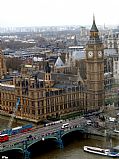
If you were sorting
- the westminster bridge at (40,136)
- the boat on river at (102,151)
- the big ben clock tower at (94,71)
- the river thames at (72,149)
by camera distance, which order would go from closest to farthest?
the boat on river at (102,151) < the westminster bridge at (40,136) < the river thames at (72,149) < the big ben clock tower at (94,71)

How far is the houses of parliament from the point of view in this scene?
2248 inches

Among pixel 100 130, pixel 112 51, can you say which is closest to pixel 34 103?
pixel 100 130

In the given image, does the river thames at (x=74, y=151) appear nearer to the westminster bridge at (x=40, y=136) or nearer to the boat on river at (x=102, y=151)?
the boat on river at (x=102, y=151)

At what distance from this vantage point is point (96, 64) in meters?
59.3

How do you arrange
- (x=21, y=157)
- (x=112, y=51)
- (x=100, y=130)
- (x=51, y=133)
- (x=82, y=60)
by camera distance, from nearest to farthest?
(x=21, y=157) < (x=51, y=133) < (x=100, y=130) < (x=82, y=60) < (x=112, y=51)

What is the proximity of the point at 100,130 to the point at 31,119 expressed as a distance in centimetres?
1217

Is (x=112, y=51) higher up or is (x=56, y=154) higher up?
(x=112, y=51)

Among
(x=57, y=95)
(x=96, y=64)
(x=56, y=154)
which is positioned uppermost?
(x=96, y=64)

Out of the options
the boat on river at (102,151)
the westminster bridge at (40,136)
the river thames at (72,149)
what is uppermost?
the westminster bridge at (40,136)

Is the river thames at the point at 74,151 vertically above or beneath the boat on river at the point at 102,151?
beneath

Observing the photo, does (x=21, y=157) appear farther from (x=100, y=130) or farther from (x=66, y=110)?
(x=66, y=110)

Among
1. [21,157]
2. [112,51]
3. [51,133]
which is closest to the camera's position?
[21,157]

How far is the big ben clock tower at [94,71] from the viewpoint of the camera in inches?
2325

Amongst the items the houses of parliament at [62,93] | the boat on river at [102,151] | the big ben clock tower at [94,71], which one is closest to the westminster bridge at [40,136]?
the boat on river at [102,151]
